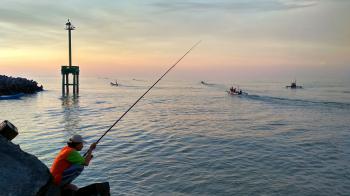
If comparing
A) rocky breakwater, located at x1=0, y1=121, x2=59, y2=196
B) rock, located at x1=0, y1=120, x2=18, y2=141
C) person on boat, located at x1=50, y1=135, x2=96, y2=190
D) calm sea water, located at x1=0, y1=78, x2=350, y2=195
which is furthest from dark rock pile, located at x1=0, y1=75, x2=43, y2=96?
rocky breakwater, located at x1=0, y1=121, x2=59, y2=196

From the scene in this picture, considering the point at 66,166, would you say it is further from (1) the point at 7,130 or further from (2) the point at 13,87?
(2) the point at 13,87

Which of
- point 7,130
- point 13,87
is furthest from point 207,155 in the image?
point 13,87

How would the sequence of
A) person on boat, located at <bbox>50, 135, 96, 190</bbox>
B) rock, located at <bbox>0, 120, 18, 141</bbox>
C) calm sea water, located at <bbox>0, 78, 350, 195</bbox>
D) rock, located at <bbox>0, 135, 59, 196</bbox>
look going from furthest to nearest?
calm sea water, located at <bbox>0, 78, 350, 195</bbox> → rock, located at <bbox>0, 120, 18, 141</bbox> → person on boat, located at <bbox>50, 135, 96, 190</bbox> → rock, located at <bbox>0, 135, 59, 196</bbox>

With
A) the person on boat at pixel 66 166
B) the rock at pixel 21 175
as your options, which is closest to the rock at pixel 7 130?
the rock at pixel 21 175

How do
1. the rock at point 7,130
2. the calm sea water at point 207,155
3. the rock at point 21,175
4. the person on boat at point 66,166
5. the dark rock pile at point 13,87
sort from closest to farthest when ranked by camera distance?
the rock at point 21,175 → the person on boat at point 66,166 → the rock at point 7,130 → the calm sea water at point 207,155 → the dark rock pile at point 13,87

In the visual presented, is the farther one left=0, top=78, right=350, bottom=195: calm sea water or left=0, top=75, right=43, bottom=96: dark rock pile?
left=0, top=75, right=43, bottom=96: dark rock pile

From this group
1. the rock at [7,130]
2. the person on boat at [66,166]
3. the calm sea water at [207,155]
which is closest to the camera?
the person on boat at [66,166]

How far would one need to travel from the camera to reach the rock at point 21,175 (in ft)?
20.1

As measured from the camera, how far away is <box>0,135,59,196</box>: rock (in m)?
6.13

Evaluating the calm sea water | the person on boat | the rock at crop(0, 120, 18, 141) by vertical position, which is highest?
the rock at crop(0, 120, 18, 141)

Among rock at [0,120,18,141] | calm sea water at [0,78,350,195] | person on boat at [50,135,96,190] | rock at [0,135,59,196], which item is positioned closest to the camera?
rock at [0,135,59,196]

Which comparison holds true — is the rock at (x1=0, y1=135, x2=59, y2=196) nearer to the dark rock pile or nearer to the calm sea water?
the calm sea water

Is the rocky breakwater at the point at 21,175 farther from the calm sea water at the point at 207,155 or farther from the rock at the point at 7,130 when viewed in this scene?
the calm sea water at the point at 207,155

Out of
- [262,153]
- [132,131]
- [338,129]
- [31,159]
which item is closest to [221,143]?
[262,153]
